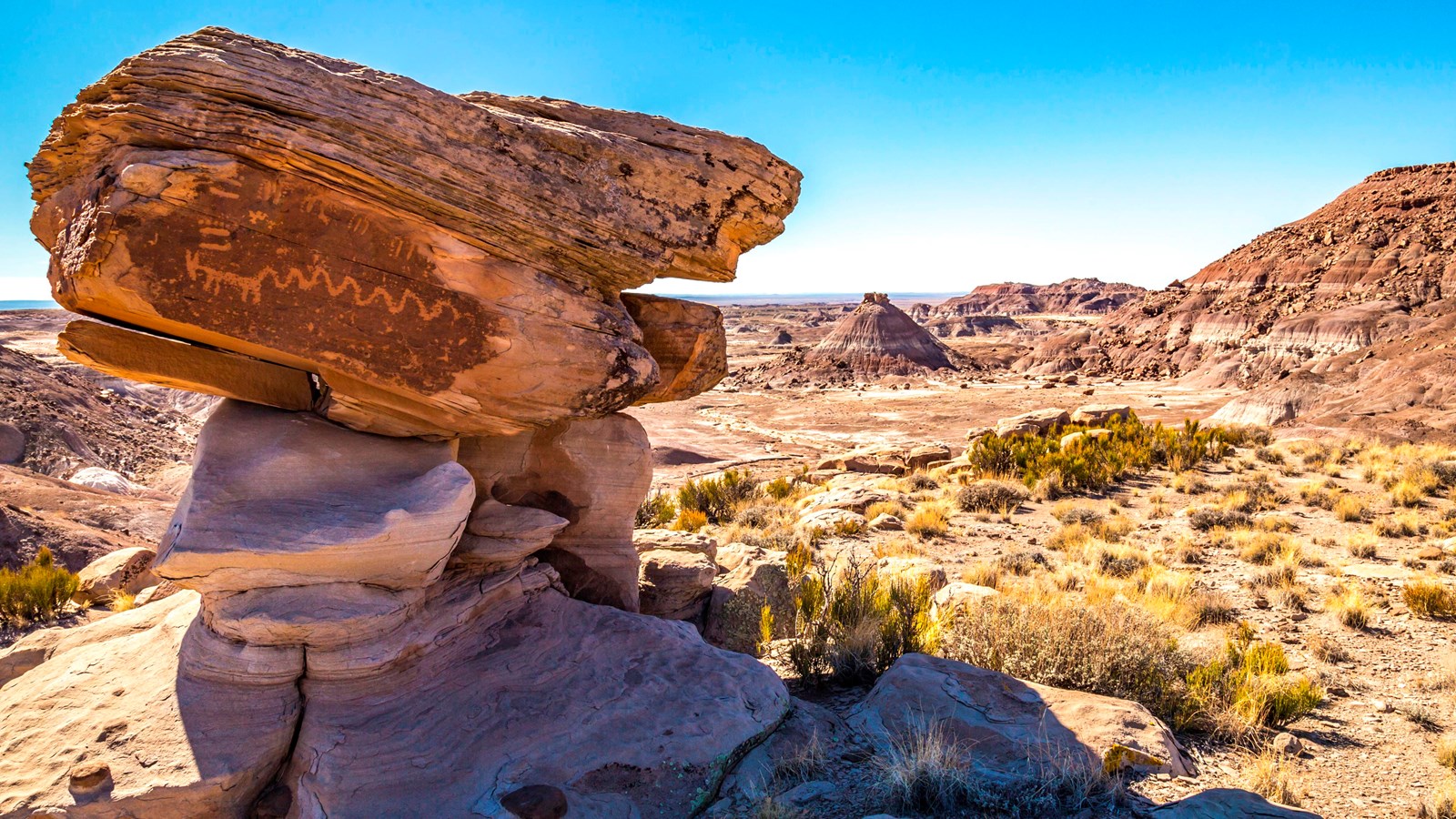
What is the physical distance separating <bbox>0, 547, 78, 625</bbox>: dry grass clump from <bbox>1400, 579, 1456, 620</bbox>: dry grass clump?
1362 cm

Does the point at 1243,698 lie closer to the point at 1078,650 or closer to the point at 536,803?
the point at 1078,650

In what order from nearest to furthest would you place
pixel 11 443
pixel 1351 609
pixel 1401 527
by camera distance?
1. pixel 1351 609
2. pixel 1401 527
3. pixel 11 443

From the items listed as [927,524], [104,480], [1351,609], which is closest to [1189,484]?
[927,524]

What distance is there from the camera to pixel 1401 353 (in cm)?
2488

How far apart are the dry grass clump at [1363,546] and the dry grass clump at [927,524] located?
490 cm

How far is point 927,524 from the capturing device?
37.0ft

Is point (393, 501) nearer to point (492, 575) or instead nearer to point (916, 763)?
point (492, 575)

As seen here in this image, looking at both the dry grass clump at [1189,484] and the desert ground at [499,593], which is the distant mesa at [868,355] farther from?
the desert ground at [499,593]

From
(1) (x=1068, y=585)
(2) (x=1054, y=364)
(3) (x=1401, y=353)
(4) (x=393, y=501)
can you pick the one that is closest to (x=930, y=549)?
(1) (x=1068, y=585)

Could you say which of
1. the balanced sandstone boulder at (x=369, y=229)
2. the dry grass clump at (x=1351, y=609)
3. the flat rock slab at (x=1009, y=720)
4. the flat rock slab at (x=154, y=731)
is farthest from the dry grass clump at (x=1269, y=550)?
the flat rock slab at (x=154, y=731)

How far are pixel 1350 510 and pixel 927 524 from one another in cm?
592

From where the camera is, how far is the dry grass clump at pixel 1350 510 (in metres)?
10.7

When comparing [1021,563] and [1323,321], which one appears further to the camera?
[1323,321]

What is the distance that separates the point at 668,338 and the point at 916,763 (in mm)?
3776
